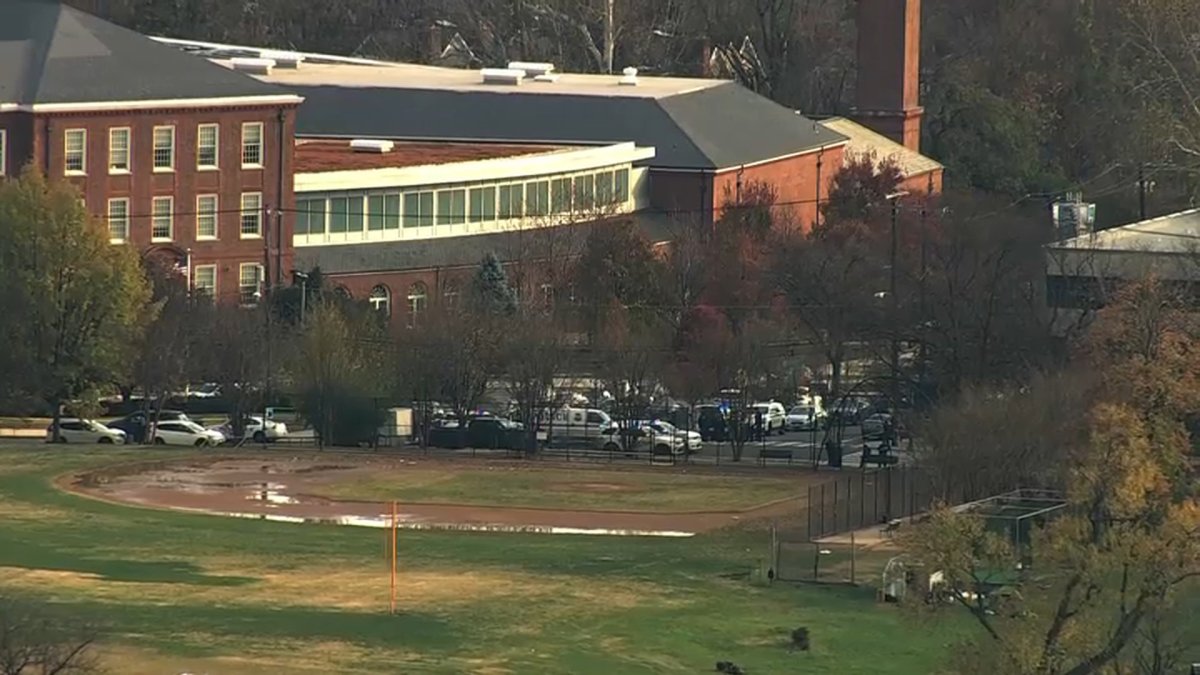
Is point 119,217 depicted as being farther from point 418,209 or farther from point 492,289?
point 418,209

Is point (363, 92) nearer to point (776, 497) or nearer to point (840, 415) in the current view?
point (840, 415)

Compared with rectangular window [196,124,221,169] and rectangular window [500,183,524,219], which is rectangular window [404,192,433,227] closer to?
rectangular window [500,183,524,219]

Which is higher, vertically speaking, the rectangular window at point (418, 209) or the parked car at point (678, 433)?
the rectangular window at point (418, 209)

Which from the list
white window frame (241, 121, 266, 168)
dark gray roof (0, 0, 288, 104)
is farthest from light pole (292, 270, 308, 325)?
dark gray roof (0, 0, 288, 104)

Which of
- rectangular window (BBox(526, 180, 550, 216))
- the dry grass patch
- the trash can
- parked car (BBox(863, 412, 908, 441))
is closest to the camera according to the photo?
the dry grass patch

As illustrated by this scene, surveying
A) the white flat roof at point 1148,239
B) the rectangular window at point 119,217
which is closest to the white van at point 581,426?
the white flat roof at point 1148,239

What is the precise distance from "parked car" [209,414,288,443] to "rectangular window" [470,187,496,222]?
20.9 meters

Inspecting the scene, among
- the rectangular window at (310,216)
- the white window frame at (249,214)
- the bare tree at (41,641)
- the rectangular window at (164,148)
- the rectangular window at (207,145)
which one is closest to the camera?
the bare tree at (41,641)

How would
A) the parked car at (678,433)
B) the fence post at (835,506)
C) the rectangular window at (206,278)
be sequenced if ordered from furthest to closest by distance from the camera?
1. the rectangular window at (206,278)
2. the parked car at (678,433)
3. the fence post at (835,506)

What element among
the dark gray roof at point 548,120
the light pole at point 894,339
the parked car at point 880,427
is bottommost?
the parked car at point 880,427

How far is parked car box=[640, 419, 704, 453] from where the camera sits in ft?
271

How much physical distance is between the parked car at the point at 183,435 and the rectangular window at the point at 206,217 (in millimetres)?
15832

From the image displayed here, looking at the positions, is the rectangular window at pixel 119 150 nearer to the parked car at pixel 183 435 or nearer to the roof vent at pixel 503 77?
the parked car at pixel 183 435

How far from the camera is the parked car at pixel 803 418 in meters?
90.0
